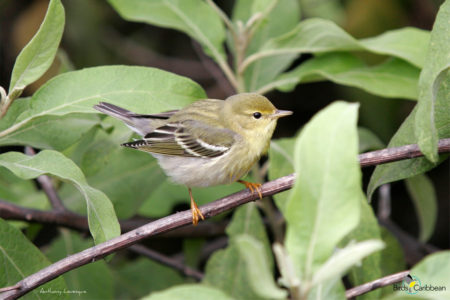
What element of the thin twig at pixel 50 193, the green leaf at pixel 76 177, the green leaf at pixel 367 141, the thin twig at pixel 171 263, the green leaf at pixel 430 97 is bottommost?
the thin twig at pixel 171 263

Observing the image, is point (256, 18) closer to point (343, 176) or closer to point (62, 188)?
point (62, 188)

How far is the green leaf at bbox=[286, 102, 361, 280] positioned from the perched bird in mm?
1659

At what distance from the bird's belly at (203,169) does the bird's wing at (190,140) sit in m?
0.06

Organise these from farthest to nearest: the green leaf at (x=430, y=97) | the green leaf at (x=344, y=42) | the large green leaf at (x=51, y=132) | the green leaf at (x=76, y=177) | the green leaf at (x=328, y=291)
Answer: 1. the green leaf at (x=344, y=42)
2. the large green leaf at (x=51, y=132)
3. the green leaf at (x=76, y=177)
4. the green leaf at (x=430, y=97)
5. the green leaf at (x=328, y=291)

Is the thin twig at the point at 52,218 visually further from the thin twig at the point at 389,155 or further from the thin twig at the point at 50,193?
the thin twig at the point at 389,155

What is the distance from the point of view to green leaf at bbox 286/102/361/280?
55.6 inches

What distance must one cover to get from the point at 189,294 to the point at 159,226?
0.60m

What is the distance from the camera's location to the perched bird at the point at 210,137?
332cm

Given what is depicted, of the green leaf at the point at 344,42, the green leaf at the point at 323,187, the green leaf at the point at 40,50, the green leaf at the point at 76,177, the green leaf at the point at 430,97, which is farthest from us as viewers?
the green leaf at the point at 344,42

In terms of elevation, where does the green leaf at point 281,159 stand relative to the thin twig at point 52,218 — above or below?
above

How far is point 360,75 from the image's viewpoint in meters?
3.16

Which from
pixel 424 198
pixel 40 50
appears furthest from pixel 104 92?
pixel 424 198

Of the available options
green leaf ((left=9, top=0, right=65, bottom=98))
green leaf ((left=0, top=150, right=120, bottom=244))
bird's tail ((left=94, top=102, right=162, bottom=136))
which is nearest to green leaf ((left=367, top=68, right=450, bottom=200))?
green leaf ((left=0, top=150, right=120, bottom=244))

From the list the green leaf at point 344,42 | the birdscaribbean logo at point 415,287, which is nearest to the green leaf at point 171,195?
the green leaf at point 344,42
